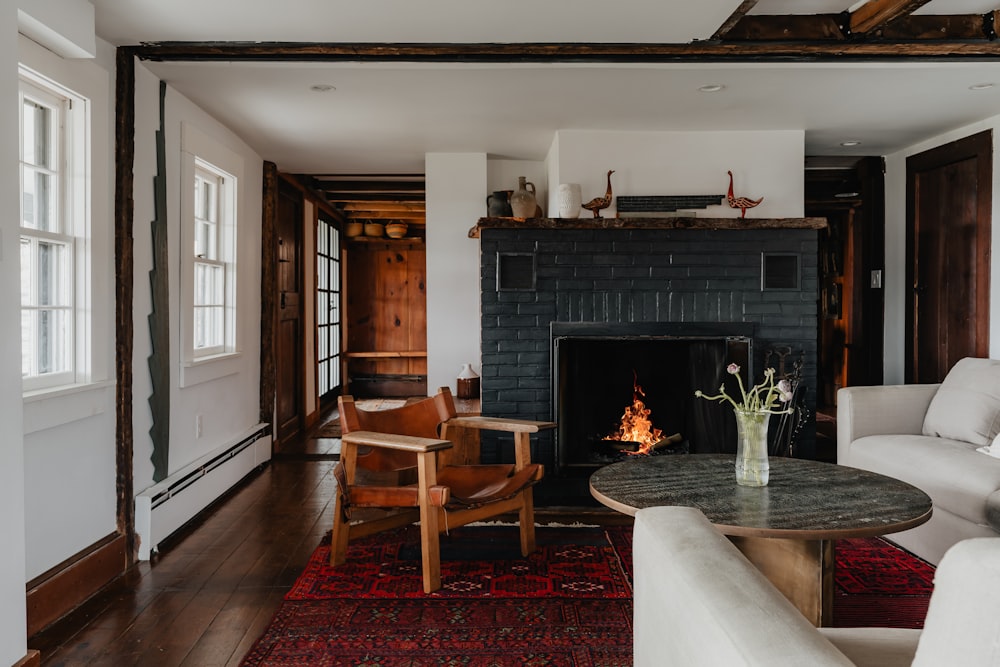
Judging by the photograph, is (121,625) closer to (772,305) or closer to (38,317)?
(38,317)

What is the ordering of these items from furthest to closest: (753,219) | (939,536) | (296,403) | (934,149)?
1. (296,403)
2. (934,149)
3. (753,219)
4. (939,536)

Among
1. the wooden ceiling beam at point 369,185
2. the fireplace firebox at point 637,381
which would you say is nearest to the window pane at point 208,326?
the fireplace firebox at point 637,381

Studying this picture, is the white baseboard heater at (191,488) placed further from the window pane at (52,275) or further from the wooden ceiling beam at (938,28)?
the wooden ceiling beam at (938,28)

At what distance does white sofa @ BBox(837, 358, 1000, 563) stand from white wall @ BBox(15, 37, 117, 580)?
331cm

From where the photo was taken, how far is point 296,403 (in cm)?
646

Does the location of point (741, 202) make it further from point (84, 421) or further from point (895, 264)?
point (84, 421)

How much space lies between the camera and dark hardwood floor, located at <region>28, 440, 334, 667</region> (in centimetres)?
243

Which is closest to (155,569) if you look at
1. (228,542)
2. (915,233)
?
(228,542)

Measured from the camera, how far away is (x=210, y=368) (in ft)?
14.3

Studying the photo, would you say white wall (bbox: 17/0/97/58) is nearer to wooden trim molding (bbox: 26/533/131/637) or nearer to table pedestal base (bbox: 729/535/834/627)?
wooden trim molding (bbox: 26/533/131/637)

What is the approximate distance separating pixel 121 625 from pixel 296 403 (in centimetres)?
389

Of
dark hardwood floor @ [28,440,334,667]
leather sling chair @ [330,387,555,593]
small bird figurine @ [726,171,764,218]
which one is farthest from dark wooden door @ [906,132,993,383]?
dark hardwood floor @ [28,440,334,667]

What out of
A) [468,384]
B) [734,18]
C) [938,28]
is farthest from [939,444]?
[468,384]

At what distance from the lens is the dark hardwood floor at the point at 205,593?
7.96 ft
